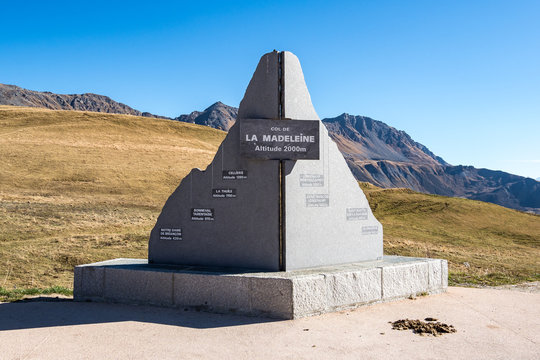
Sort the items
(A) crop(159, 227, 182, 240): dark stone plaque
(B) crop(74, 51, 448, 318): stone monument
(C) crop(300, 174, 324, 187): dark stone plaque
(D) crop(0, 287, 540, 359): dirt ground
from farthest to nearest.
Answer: (A) crop(159, 227, 182, 240): dark stone plaque, (C) crop(300, 174, 324, 187): dark stone plaque, (B) crop(74, 51, 448, 318): stone monument, (D) crop(0, 287, 540, 359): dirt ground

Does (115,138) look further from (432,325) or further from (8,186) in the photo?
(432,325)

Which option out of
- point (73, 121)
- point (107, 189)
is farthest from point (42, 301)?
point (73, 121)

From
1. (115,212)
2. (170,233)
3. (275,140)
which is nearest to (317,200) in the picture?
(275,140)

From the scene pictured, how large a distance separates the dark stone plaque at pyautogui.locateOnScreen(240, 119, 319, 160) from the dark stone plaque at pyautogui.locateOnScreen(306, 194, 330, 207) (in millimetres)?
918

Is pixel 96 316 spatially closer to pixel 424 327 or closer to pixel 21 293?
pixel 21 293

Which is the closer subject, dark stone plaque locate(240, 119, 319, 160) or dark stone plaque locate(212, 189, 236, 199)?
dark stone plaque locate(240, 119, 319, 160)

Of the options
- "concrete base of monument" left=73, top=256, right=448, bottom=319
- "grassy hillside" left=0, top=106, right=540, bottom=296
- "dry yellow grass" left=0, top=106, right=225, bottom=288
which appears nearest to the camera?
"concrete base of monument" left=73, top=256, right=448, bottom=319

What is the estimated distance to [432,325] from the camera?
27.6 ft

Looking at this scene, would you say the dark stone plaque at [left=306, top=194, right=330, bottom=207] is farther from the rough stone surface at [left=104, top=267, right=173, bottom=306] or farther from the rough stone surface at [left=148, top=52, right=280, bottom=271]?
the rough stone surface at [left=104, top=267, right=173, bottom=306]

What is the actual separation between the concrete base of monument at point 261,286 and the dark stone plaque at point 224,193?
1722 mm

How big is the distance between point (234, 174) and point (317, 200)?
2.06 m

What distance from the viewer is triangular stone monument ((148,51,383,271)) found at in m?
10.4

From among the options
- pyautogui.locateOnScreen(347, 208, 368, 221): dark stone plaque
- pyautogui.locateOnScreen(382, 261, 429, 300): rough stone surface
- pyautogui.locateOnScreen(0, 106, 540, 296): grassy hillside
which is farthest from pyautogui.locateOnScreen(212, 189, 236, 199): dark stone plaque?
pyautogui.locateOnScreen(0, 106, 540, 296): grassy hillside

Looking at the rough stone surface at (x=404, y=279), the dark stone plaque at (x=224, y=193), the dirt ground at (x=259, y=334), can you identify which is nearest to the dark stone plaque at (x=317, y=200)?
the dark stone plaque at (x=224, y=193)
